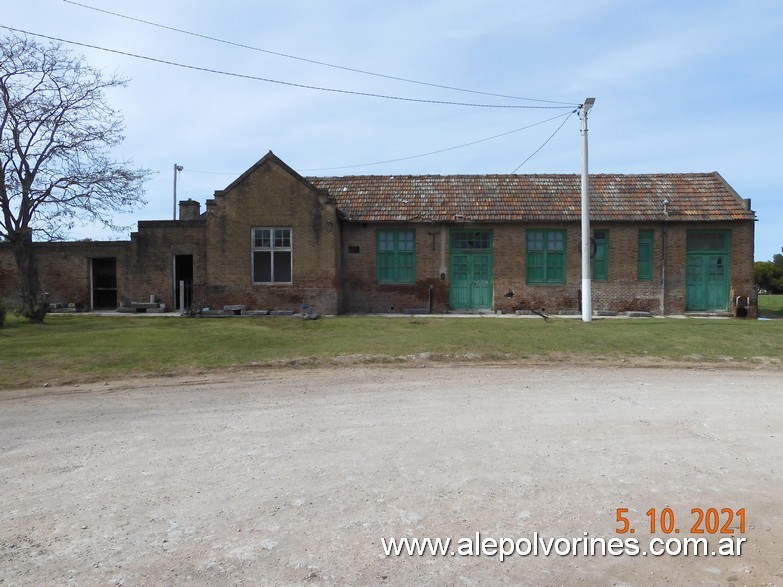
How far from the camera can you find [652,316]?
23312mm

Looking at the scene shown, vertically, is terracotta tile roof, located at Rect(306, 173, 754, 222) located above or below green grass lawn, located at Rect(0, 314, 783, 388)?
above

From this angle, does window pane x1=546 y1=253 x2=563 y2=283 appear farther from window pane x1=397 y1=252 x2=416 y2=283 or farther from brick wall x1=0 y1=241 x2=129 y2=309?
brick wall x1=0 y1=241 x2=129 y2=309

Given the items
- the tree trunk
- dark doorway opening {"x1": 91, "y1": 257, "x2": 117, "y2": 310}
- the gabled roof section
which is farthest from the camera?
dark doorway opening {"x1": 91, "y1": 257, "x2": 117, "y2": 310}

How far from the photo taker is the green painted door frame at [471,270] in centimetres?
2439

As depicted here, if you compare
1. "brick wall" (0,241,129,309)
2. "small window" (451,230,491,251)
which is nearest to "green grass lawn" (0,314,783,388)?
"small window" (451,230,491,251)

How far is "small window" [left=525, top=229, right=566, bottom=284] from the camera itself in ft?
79.6

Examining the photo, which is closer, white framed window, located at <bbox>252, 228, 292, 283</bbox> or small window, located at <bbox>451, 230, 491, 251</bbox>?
white framed window, located at <bbox>252, 228, 292, 283</bbox>

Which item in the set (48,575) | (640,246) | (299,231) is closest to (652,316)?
(640,246)

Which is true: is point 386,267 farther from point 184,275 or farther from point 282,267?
point 184,275

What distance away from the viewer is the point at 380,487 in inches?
A: 182

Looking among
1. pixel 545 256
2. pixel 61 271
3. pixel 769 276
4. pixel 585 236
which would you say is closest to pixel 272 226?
pixel 61 271

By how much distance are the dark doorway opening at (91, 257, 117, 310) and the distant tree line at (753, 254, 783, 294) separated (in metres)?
52.6

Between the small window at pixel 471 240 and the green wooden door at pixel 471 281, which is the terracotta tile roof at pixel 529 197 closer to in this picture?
the small window at pixel 471 240

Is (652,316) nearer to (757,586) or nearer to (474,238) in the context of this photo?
(474,238)
